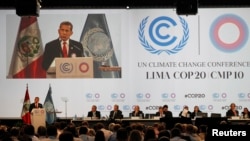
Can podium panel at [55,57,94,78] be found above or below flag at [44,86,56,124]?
above

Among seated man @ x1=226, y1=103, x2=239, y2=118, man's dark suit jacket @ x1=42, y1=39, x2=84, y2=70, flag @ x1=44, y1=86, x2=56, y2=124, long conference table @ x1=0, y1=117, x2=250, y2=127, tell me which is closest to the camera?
long conference table @ x1=0, y1=117, x2=250, y2=127

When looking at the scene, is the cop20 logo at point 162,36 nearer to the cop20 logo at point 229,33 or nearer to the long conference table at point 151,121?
the cop20 logo at point 229,33

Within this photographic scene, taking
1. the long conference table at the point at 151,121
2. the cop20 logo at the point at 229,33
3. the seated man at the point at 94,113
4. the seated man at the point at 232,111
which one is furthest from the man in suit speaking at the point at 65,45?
the seated man at the point at 232,111

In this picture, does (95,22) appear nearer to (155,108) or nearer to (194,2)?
(155,108)

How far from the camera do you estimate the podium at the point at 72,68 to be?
63.4 feet

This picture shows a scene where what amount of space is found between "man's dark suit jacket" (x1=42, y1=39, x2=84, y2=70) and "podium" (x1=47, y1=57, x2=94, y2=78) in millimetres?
143

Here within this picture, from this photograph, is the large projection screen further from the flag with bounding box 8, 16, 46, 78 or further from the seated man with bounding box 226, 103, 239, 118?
the seated man with bounding box 226, 103, 239, 118

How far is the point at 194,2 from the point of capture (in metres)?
15.4

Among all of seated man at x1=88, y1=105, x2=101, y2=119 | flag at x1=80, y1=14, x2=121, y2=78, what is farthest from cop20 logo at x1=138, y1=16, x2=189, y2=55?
seated man at x1=88, y1=105, x2=101, y2=119

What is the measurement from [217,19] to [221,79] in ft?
6.71

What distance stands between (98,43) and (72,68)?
122 cm

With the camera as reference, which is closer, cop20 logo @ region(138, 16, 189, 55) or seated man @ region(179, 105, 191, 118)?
seated man @ region(179, 105, 191, 118)

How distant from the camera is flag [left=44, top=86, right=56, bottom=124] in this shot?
1741cm

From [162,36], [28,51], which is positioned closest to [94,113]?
[28,51]
